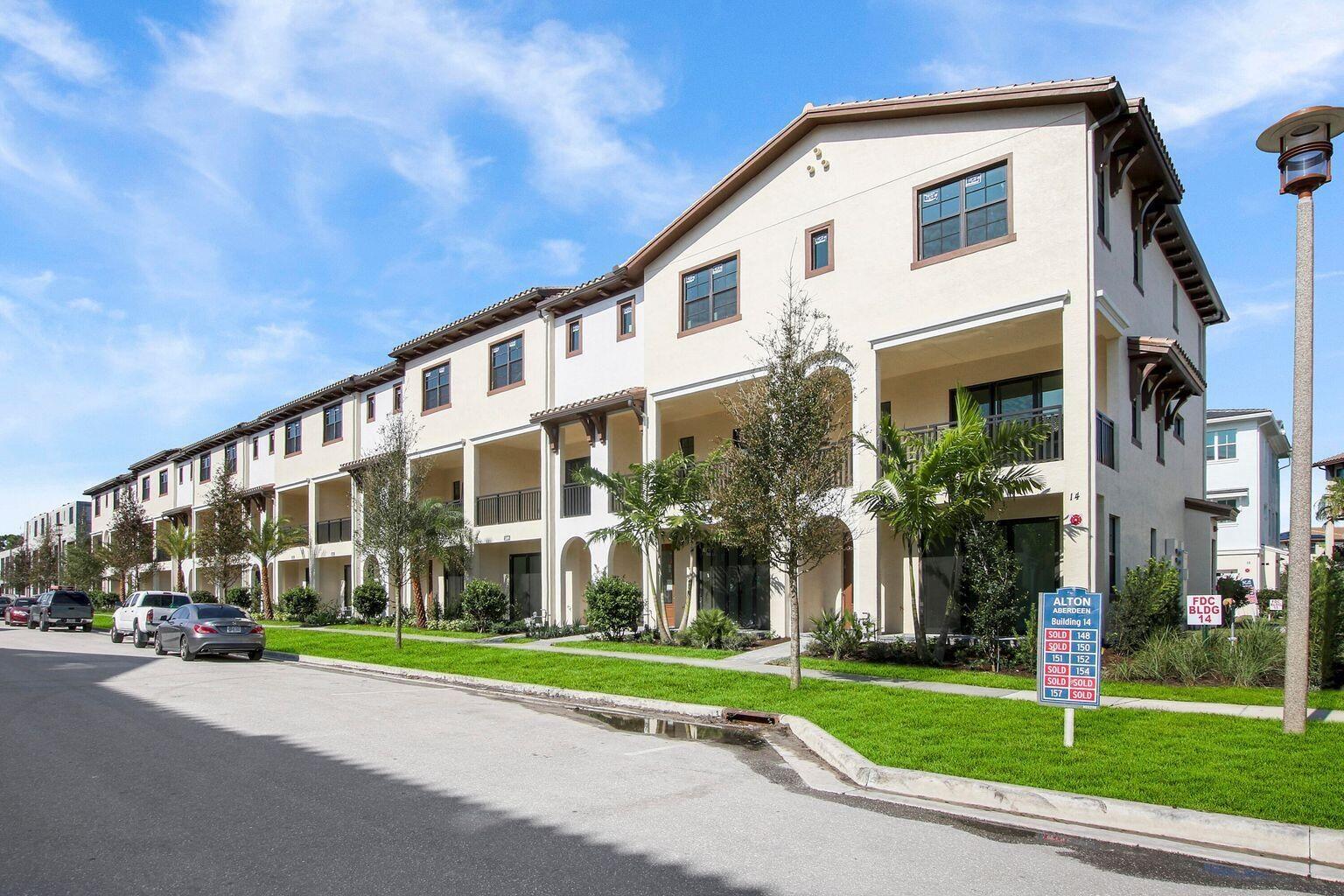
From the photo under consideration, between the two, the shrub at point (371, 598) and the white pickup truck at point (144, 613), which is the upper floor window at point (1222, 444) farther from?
the white pickup truck at point (144, 613)

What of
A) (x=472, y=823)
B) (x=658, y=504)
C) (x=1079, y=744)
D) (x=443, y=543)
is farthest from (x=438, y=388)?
(x=472, y=823)

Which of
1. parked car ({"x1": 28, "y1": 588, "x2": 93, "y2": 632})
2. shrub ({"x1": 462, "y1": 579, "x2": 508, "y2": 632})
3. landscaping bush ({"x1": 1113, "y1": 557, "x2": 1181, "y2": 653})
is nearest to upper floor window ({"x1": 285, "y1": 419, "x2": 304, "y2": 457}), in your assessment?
parked car ({"x1": 28, "y1": 588, "x2": 93, "y2": 632})

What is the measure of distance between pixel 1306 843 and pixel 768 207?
1722 centimetres

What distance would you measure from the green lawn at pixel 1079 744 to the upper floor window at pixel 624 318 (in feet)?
39.7

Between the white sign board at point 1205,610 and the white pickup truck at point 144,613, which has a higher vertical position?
the white sign board at point 1205,610

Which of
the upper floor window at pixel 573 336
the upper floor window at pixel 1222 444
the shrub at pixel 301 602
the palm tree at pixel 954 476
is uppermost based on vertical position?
the upper floor window at pixel 573 336

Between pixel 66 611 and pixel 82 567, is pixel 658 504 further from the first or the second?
pixel 82 567

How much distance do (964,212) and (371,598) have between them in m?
25.6

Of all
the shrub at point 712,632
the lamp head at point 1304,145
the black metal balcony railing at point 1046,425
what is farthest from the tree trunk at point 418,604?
the lamp head at point 1304,145

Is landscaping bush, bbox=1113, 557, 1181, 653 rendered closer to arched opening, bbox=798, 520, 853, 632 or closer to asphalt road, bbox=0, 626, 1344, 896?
arched opening, bbox=798, 520, 853, 632

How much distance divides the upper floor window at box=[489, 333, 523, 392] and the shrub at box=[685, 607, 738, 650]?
1133 cm

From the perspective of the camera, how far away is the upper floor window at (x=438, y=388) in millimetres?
33031

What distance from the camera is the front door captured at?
31.9 meters

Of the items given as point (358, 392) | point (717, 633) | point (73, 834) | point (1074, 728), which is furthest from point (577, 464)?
point (73, 834)
